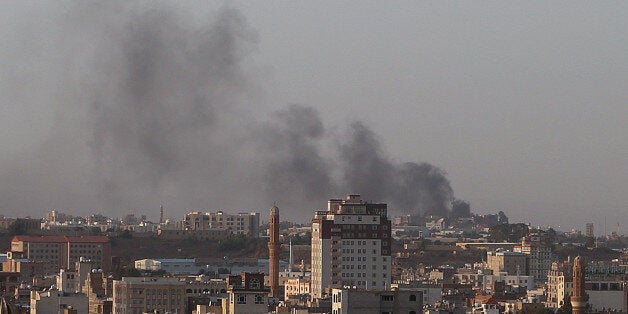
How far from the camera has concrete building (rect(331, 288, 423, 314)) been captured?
218 ft

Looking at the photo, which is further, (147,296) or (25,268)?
(25,268)

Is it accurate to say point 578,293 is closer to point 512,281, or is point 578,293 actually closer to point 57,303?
point 57,303

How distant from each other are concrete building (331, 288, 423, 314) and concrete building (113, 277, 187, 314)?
2200 cm

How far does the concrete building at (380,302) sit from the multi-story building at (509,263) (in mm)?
100151

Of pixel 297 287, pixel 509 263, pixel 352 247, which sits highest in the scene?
pixel 509 263

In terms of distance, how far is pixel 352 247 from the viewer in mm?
124375

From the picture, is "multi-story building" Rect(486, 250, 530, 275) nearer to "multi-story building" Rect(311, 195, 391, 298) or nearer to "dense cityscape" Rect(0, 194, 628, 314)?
"dense cityscape" Rect(0, 194, 628, 314)

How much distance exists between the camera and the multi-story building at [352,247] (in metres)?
123

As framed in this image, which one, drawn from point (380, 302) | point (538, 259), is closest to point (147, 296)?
point (380, 302)

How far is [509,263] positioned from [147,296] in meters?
84.3

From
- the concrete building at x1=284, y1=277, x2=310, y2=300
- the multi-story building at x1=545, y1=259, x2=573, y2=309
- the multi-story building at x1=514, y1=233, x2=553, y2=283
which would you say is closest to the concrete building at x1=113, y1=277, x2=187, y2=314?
the multi-story building at x1=545, y1=259, x2=573, y2=309

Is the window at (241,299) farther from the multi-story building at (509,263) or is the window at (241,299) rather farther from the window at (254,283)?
the multi-story building at (509,263)

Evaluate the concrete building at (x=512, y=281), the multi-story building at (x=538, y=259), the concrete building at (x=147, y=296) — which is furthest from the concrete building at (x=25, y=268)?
the concrete building at (x=147, y=296)

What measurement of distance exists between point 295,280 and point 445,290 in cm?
1130
